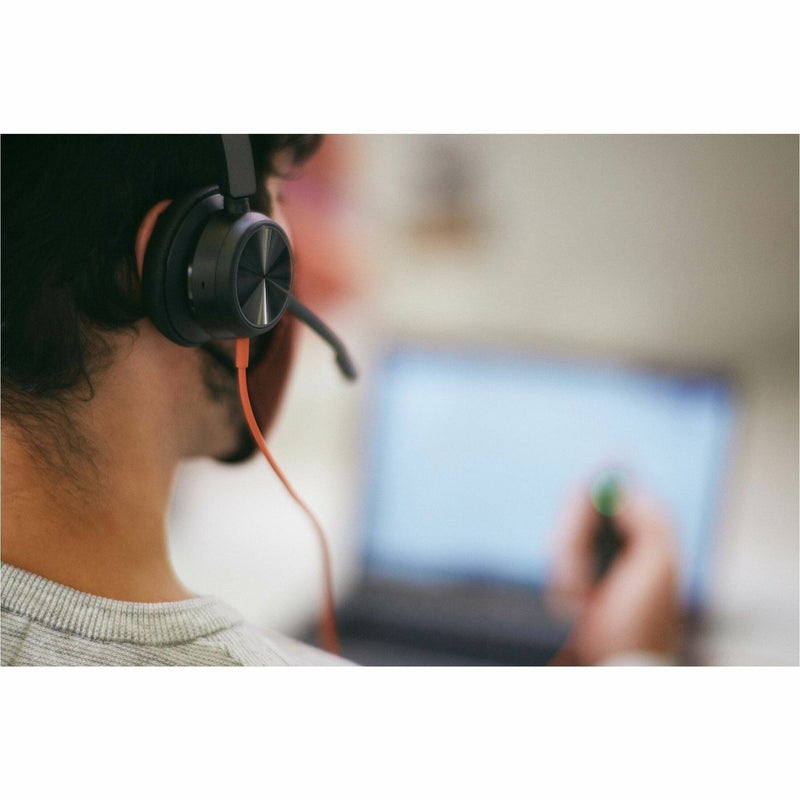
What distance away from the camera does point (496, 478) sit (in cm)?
84

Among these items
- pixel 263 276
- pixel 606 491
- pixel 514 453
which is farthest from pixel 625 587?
pixel 263 276

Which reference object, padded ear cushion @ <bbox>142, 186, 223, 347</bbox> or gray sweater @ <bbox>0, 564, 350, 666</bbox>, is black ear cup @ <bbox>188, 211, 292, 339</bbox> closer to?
padded ear cushion @ <bbox>142, 186, 223, 347</bbox>

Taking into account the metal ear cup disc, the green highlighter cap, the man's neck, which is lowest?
the green highlighter cap

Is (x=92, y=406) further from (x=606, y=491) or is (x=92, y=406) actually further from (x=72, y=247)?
(x=606, y=491)

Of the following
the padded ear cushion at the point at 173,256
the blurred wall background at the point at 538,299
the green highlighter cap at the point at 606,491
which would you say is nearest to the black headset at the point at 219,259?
the padded ear cushion at the point at 173,256

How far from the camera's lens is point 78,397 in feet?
2.15

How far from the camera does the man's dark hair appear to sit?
0.63m

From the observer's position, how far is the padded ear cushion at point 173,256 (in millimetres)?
637

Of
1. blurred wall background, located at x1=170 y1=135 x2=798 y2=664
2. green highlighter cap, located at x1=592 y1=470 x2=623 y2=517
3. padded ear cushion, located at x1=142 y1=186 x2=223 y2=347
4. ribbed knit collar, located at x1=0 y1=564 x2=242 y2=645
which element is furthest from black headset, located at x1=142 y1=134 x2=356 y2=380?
green highlighter cap, located at x1=592 y1=470 x2=623 y2=517

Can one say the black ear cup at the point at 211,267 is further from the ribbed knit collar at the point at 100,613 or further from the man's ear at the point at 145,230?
the ribbed knit collar at the point at 100,613

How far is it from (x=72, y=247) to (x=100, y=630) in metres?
0.38

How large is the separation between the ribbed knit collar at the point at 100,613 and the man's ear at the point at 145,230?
0.33m
